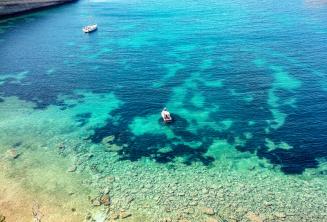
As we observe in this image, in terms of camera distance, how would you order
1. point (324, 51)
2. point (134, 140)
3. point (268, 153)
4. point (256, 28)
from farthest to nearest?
point (256, 28)
point (324, 51)
point (134, 140)
point (268, 153)

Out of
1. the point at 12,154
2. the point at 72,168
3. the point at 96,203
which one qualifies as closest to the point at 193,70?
the point at 72,168

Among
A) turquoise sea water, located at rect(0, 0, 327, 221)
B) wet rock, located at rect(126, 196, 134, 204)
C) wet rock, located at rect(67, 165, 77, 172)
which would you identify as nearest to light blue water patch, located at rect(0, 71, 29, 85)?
turquoise sea water, located at rect(0, 0, 327, 221)

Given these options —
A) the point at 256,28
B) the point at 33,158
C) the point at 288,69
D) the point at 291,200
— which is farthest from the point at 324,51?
the point at 33,158

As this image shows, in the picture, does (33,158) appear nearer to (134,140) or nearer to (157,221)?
(134,140)

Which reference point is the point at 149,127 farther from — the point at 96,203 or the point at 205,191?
the point at 96,203

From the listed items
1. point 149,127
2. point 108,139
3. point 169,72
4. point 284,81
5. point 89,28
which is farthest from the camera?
point 89,28

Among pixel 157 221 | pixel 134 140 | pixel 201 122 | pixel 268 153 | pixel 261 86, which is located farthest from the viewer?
pixel 261 86

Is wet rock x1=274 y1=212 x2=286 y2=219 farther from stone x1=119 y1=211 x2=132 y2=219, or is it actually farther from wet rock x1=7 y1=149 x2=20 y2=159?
wet rock x1=7 y1=149 x2=20 y2=159
